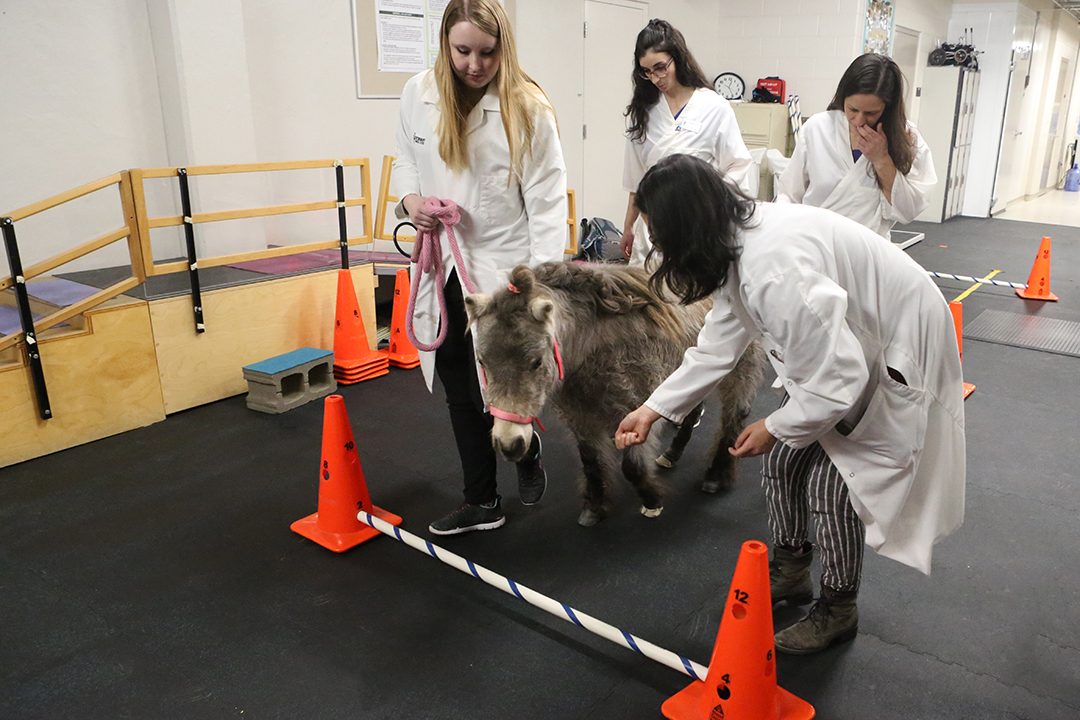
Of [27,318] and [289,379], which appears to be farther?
[289,379]

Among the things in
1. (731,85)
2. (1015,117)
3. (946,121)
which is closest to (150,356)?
(731,85)

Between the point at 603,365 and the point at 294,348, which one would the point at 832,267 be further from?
the point at 294,348

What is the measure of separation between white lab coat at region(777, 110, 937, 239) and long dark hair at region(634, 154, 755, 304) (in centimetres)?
143

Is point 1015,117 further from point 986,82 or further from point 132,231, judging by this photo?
point 132,231

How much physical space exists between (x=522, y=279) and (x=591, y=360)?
0.50 metres

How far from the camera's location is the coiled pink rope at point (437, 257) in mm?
2303

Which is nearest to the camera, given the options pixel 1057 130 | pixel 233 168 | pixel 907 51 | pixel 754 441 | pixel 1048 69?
pixel 754 441

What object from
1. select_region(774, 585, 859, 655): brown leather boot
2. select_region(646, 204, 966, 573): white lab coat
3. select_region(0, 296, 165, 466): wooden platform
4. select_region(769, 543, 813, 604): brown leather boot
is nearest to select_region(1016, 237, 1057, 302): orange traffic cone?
select_region(769, 543, 813, 604): brown leather boot

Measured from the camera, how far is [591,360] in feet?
8.18

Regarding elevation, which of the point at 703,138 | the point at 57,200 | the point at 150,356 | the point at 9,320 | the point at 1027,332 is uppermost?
the point at 703,138

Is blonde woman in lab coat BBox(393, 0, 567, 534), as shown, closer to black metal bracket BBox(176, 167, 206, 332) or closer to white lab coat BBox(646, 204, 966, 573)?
white lab coat BBox(646, 204, 966, 573)

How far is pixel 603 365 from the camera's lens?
2.51 meters

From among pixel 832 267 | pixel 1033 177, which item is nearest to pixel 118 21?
pixel 832 267

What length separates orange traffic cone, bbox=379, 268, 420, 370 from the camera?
468 cm
